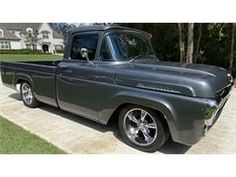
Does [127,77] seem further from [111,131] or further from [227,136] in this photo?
[227,136]

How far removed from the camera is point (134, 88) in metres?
3.75

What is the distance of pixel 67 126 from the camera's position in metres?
4.98

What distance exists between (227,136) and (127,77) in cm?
233

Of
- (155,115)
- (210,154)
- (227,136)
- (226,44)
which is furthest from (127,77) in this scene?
(226,44)

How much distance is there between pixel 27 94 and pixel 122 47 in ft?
11.5

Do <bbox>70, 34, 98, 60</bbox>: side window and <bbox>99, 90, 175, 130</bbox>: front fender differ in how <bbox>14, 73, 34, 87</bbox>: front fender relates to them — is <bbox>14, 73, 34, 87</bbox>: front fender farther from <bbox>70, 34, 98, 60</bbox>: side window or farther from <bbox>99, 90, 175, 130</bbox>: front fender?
<bbox>99, 90, 175, 130</bbox>: front fender

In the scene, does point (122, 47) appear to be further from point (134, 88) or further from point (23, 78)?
point (23, 78)

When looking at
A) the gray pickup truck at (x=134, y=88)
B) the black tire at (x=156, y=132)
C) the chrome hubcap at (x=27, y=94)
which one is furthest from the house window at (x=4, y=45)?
the black tire at (x=156, y=132)

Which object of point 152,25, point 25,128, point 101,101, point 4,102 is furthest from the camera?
point 152,25

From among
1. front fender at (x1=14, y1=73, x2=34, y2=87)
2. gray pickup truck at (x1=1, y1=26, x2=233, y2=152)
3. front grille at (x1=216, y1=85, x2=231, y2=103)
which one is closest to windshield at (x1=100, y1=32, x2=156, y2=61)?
gray pickup truck at (x1=1, y1=26, x2=233, y2=152)

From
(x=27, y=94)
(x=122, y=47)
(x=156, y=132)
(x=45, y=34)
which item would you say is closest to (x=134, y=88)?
(x=156, y=132)

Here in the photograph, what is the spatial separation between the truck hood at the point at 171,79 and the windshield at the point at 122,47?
217mm

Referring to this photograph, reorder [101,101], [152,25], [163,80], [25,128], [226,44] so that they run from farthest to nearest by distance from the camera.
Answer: [152,25]
[226,44]
[25,128]
[101,101]
[163,80]

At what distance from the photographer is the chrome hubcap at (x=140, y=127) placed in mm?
3863
